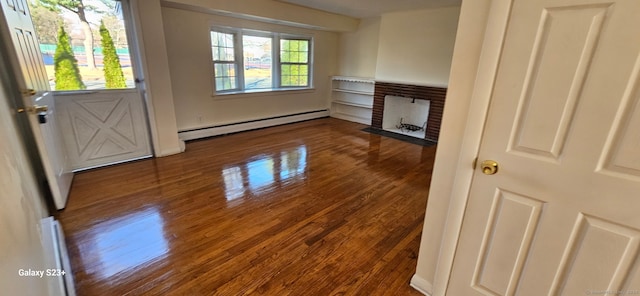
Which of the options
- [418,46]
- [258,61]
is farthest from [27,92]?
[418,46]

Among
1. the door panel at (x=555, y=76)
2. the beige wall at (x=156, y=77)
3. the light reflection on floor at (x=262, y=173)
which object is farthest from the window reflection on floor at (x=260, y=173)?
the door panel at (x=555, y=76)

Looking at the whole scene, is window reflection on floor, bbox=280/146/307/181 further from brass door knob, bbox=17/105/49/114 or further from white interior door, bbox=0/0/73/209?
brass door knob, bbox=17/105/49/114

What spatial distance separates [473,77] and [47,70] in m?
3.97

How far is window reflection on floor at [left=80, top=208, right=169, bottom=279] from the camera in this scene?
72.7 inches

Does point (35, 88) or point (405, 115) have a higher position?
point (35, 88)

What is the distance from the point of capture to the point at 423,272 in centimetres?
170

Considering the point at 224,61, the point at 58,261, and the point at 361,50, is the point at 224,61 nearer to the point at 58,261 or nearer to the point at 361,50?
the point at 361,50

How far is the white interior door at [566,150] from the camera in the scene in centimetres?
95

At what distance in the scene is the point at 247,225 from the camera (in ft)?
7.61

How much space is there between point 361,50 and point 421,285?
17.9ft

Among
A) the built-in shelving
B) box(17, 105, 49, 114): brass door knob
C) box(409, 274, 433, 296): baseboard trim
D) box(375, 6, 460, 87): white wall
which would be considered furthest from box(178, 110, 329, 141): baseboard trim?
box(409, 274, 433, 296): baseboard trim

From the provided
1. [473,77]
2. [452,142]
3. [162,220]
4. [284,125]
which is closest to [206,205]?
[162,220]

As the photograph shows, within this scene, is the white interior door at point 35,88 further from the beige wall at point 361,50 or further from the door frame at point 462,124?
the beige wall at point 361,50

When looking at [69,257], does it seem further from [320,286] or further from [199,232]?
[320,286]
